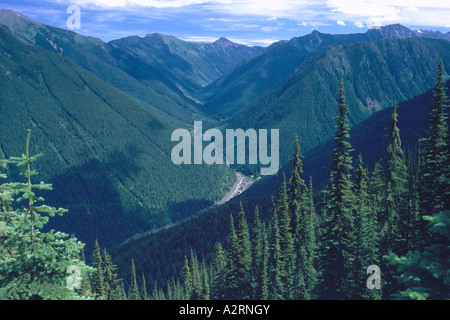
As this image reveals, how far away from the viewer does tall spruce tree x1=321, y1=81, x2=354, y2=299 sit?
33469 mm

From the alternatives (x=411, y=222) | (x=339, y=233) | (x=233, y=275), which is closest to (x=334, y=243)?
(x=339, y=233)

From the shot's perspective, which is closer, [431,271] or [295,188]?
[431,271]

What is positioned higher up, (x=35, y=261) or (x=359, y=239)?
(x=35, y=261)

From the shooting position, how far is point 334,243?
33750 mm

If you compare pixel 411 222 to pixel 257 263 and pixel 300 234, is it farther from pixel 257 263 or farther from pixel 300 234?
pixel 257 263

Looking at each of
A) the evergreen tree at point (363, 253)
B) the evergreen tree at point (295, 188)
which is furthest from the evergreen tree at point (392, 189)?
the evergreen tree at point (295, 188)

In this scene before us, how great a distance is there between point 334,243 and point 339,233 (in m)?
1.18

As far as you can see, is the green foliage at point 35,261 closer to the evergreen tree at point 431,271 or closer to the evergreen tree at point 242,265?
the evergreen tree at point 431,271

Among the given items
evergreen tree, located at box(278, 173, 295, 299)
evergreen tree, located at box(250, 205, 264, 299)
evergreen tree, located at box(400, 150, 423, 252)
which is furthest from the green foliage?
evergreen tree, located at box(278, 173, 295, 299)
